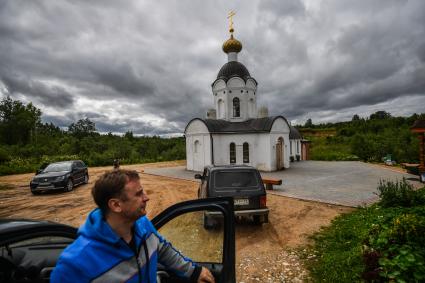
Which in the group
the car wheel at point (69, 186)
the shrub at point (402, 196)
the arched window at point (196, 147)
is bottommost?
the car wheel at point (69, 186)

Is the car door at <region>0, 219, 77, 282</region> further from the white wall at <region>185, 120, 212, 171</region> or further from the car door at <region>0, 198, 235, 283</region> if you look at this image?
the white wall at <region>185, 120, 212, 171</region>

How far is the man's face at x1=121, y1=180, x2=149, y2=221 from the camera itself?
5.83ft

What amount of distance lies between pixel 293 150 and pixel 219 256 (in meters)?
30.8

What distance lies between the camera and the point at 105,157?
31578mm

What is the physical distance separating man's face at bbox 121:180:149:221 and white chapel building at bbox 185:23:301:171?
19.3m

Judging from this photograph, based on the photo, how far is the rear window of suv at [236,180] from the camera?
6.78 metres

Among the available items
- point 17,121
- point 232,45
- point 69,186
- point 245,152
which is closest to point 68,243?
point 69,186

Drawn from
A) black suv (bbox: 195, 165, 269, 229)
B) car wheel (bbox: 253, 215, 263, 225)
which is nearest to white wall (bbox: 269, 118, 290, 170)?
car wheel (bbox: 253, 215, 263, 225)

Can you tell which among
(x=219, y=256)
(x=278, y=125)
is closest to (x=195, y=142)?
(x=278, y=125)

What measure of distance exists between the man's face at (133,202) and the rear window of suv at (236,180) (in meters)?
4.96

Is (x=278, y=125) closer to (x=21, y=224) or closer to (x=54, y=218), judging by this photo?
(x=54, y=218)

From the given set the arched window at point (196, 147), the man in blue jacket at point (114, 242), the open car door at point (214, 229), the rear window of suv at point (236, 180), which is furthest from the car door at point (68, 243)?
the arched window at point (196, 147)

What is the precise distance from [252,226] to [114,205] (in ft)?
20.3

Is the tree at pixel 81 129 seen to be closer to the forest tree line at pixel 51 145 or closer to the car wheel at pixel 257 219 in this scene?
the forest tree line at pixel 51 145
